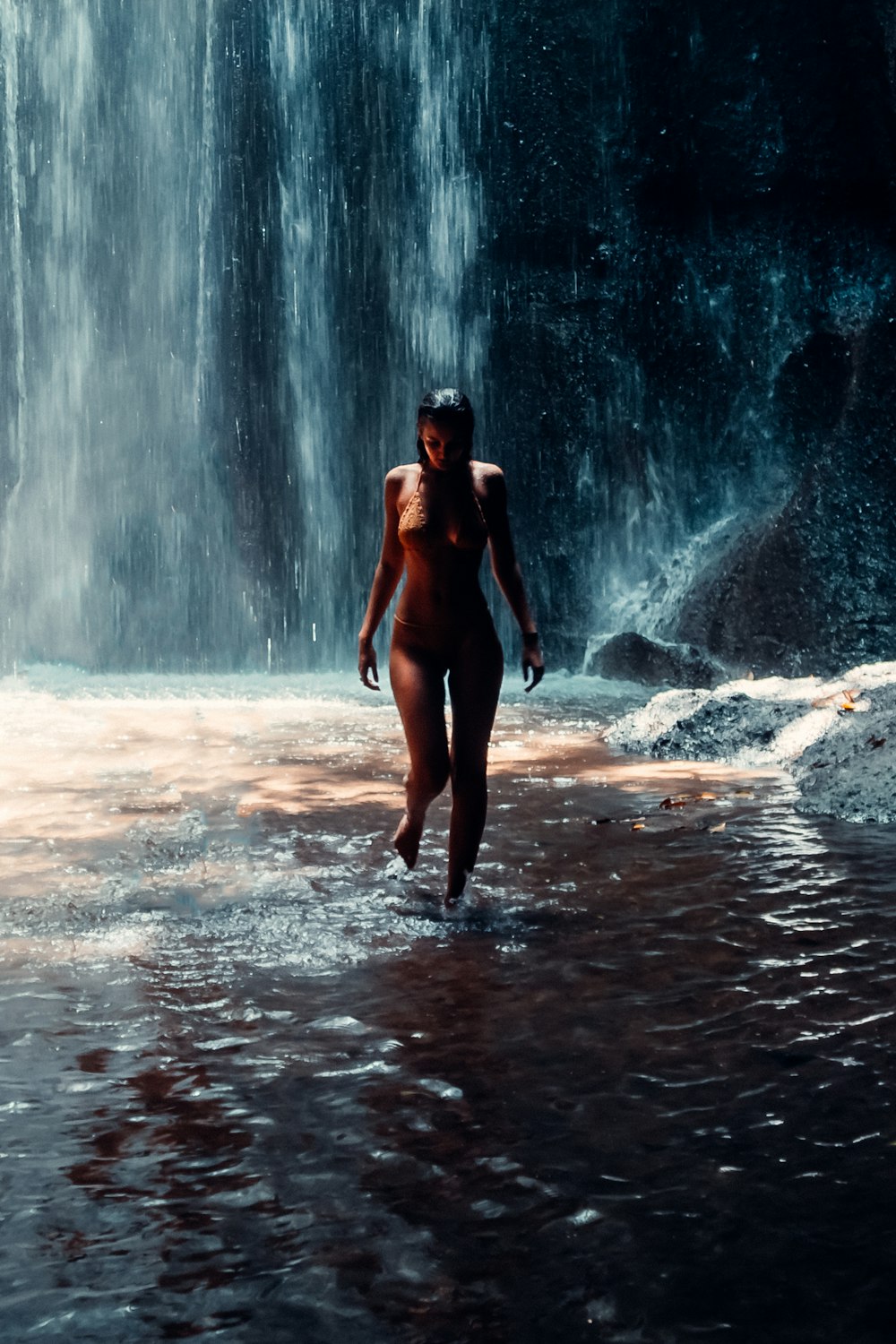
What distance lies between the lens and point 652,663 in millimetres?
15156

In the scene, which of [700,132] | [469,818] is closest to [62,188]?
[700,132]

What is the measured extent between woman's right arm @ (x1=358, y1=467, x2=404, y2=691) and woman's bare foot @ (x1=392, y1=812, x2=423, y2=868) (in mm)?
515

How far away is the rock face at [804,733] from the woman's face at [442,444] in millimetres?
2872

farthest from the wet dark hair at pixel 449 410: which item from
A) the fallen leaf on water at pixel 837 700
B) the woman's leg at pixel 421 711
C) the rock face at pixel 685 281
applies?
the rock face at pixel 685 281

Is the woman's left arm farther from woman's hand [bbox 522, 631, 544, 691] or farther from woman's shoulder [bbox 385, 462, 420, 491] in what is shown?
woman's shoulder [bbox 385, 462, 420, 491]

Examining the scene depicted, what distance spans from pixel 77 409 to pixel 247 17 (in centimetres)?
662

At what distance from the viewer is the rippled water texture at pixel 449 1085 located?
208 cm

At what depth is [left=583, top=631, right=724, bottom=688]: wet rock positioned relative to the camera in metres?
14.7

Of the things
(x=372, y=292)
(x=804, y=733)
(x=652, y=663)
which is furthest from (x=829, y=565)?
(x=372, y=292)

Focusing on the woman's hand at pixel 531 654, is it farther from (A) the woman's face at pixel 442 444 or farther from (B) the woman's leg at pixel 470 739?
(A) the woman's face at pixel 442 444

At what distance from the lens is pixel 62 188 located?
20.3 m

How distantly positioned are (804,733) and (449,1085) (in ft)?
18.1

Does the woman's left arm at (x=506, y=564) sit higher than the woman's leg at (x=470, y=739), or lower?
higher

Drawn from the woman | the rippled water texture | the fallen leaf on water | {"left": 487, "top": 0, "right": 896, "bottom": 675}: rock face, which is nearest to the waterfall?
{"left": 487, "top": 0, "right": 896, "bottom": 675}: rock face
